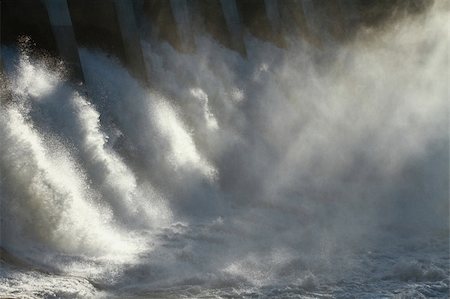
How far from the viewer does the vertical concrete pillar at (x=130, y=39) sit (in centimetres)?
1188

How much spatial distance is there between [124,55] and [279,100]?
400 centimetres

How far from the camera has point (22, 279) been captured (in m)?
6.88

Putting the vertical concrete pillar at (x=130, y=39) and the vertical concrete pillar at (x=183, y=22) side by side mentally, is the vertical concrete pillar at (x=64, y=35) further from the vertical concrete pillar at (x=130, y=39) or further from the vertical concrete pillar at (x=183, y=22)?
the vertical concrete pillar at (x=183, y=22)

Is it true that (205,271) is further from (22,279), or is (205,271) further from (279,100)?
(279,100)

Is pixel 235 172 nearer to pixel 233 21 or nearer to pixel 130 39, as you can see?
pixel 130 39

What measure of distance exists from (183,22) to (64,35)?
10.5 ft

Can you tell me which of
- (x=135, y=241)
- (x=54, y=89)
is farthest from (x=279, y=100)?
(x=135, y=241)

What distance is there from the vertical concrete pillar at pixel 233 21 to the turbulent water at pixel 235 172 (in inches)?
12.8

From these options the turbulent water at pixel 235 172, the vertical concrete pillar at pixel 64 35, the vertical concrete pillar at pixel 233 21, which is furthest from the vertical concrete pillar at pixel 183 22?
the vertical concrete pillar at pixel 64 35

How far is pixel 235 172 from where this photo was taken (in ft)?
39.4

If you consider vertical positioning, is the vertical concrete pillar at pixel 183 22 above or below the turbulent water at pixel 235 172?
above

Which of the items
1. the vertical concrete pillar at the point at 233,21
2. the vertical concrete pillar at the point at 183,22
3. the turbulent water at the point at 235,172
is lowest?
the turbulent water at the point at 235,172

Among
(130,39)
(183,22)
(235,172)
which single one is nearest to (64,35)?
(130,39)

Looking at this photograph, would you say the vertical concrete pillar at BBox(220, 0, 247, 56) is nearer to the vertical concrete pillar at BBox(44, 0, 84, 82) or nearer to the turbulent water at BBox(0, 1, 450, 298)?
the turbulent water at BBox(0, 1, 450, 298)
